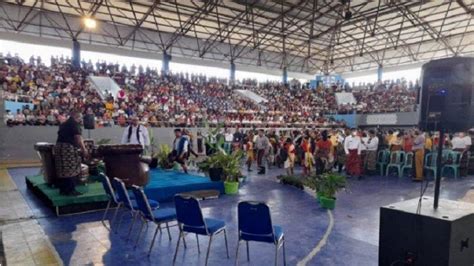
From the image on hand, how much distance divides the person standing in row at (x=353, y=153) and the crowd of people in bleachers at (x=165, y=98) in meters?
6.02

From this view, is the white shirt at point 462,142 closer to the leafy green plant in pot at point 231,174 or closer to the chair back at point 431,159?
the chair back at point 431,159

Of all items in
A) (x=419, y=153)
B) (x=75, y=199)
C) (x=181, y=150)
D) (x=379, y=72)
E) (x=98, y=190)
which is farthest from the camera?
(x=379, y=72)

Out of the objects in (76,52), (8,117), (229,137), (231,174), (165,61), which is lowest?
(231,174)

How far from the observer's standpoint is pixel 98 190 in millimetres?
6305

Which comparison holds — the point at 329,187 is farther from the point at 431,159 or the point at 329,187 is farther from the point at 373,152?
the point at 431,159

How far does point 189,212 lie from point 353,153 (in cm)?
763

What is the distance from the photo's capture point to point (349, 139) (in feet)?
32.8

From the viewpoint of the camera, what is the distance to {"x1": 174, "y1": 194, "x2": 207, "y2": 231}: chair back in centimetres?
342

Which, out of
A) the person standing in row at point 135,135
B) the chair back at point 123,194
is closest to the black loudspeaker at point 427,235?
the chair back at point 123,194

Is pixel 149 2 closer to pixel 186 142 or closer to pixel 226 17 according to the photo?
pixel 226 17

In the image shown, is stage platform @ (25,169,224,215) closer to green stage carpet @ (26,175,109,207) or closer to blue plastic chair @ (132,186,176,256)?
green stage carpet @ (26,175,109,207)

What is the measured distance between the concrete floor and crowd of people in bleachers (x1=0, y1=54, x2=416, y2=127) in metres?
7.60

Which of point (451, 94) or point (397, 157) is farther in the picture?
point (397, 157)

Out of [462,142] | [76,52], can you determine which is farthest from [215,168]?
[76,52]
